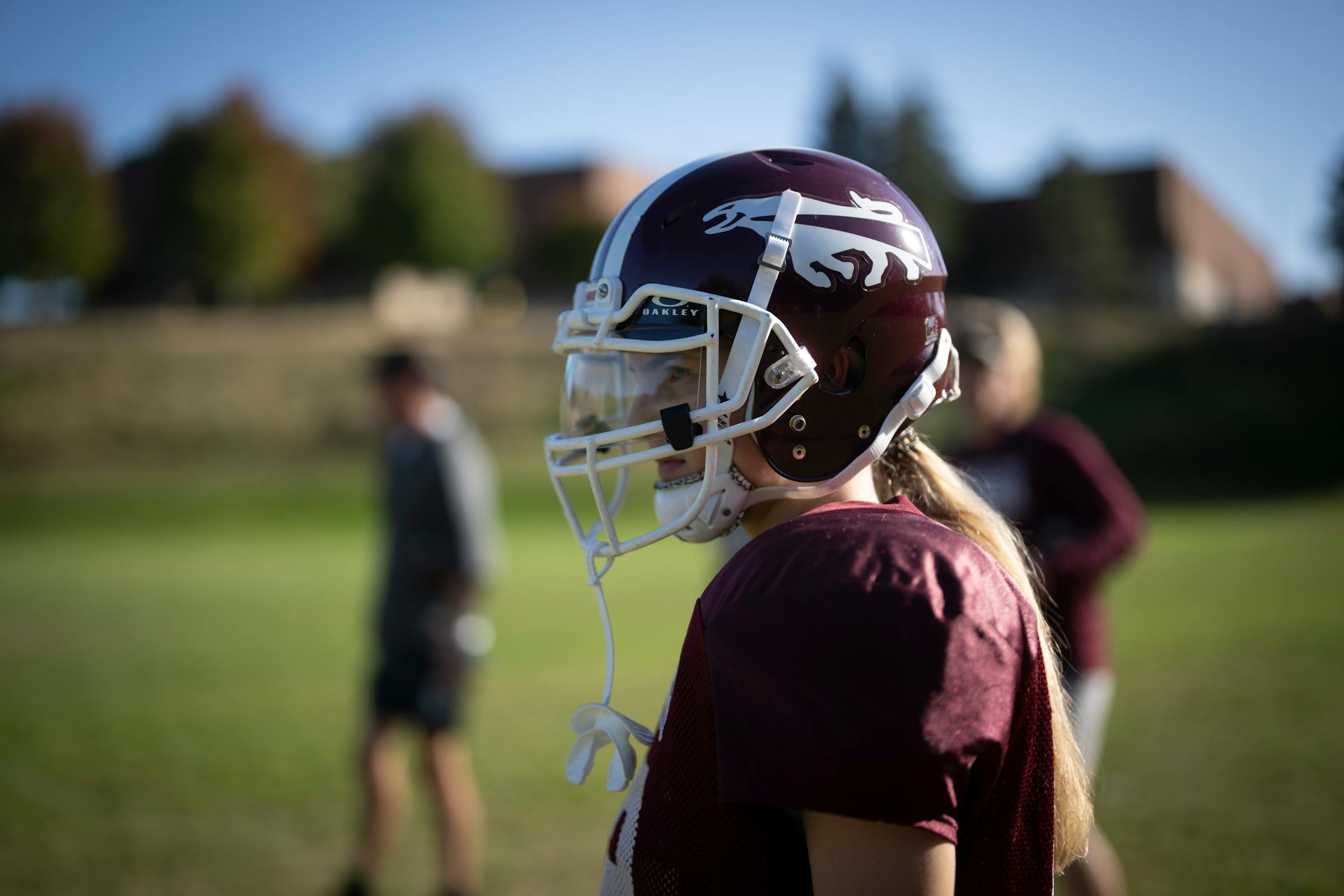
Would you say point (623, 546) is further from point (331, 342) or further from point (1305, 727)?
point (331, 342)

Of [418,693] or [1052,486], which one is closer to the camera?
[1052,486]

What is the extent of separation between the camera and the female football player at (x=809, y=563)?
4.29 feet

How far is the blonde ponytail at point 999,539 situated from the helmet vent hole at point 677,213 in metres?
0.61

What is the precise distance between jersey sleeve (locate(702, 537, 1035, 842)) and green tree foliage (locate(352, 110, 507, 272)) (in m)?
54.0

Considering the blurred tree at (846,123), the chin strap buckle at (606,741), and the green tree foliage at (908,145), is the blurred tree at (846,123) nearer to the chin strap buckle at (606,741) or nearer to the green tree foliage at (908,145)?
the green tree foliage at (908,145)

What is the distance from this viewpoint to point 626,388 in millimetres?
1917

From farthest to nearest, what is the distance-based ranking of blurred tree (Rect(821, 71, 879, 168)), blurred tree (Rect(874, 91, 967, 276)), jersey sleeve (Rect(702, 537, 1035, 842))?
blurred tree (Rect(821, 71, 879, 168)) < blurred tree (Rect(874, 91, 967, 276)) < jersey sleeve (Rect(702, 537, 1035, 842))

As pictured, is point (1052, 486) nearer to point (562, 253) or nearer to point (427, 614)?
point (427, 614)

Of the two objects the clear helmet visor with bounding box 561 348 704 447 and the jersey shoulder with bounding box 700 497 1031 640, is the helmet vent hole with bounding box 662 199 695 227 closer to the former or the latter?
the clear helmet visor with bounding box 561 348 704 447

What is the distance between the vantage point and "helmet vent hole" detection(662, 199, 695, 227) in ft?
5.94

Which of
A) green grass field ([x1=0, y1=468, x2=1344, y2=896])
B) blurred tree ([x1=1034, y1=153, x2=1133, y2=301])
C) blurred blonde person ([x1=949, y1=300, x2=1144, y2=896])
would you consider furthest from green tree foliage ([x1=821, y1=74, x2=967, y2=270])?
blurred blonde person ([x1=949, y1=300, x2=1144, y2=896])

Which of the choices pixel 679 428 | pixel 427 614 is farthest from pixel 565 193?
pixel 679 428

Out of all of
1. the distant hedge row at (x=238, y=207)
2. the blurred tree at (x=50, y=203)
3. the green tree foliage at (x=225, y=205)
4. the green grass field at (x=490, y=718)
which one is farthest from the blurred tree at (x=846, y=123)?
the green grass field at (x=490, y=718)

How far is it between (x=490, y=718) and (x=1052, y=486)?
17.7 ft
